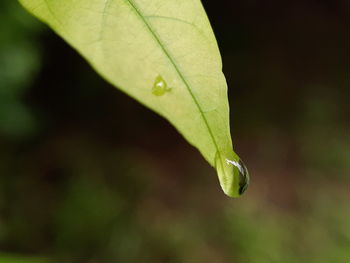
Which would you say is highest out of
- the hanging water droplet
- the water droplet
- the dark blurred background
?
the water droplet

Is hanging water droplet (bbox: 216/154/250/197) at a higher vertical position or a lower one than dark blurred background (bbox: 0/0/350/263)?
higher

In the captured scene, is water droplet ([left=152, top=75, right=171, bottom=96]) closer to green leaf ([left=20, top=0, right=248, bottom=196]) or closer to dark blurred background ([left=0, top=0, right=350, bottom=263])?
green leaf ([left=20, top=0, right=248, bottom=196])

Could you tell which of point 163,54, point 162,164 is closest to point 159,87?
point 163,54

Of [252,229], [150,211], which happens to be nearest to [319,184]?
[252,229]

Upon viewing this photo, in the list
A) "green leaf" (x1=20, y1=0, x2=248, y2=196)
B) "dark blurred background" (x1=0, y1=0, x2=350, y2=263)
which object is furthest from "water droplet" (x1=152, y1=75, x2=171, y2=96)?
"dark blurred background" (x1=0, y1=0, x2=350, y2=263)

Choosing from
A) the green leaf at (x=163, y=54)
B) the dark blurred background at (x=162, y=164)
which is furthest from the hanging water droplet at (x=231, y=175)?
the dark blurred background at (x=162, y=164)

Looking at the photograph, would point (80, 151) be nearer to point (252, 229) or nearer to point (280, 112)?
point (252, 229)
